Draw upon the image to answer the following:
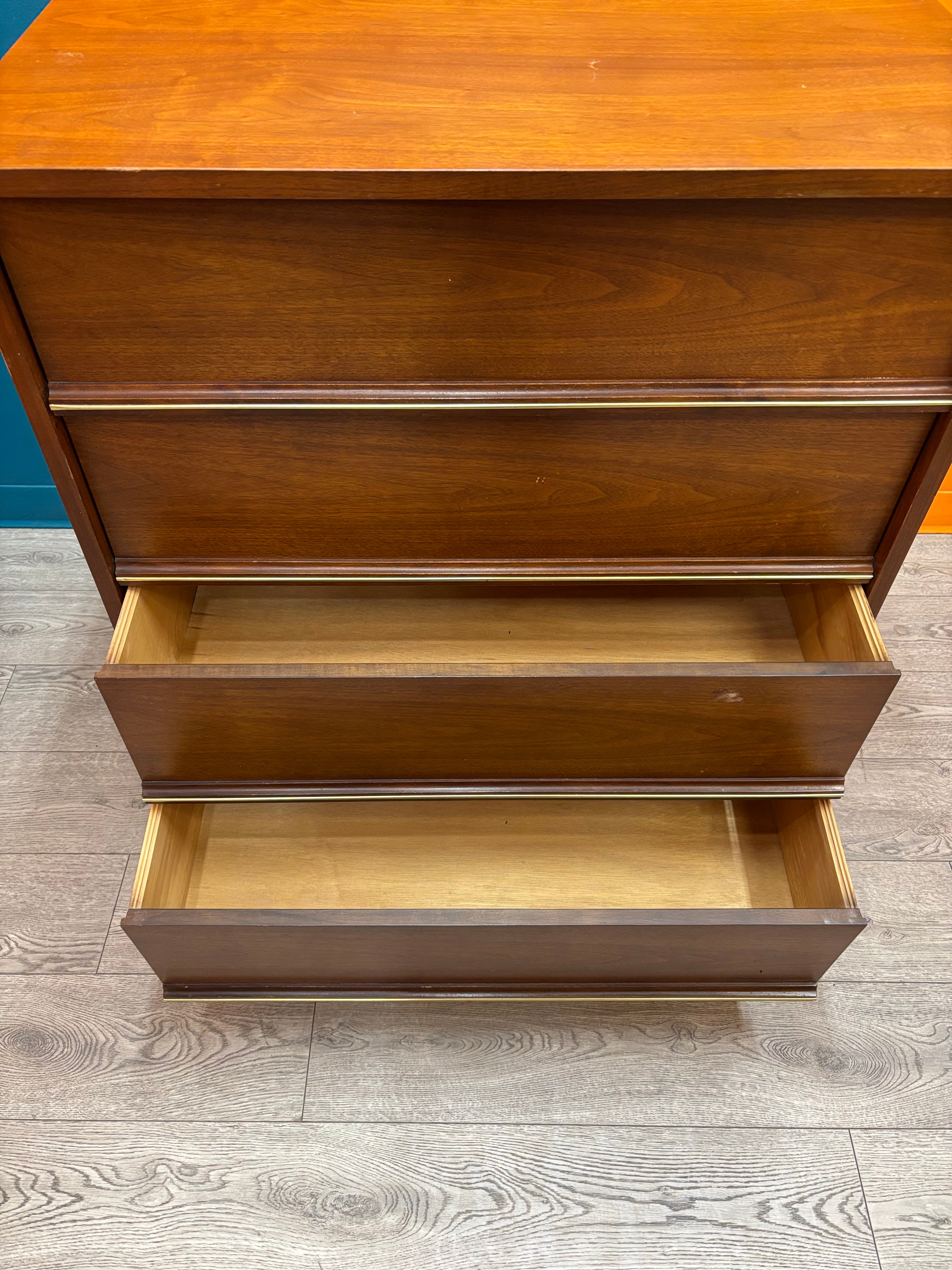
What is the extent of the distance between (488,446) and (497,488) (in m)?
0.05

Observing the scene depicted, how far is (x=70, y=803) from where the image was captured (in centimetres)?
136

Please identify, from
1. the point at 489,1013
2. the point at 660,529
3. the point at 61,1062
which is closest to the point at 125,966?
the point at 61,1062

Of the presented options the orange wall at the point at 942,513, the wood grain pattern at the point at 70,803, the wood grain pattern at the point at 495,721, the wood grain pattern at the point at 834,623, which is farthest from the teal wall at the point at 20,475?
the orange wall at the point at 942,513

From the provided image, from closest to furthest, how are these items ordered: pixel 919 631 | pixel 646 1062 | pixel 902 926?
pixel 646 1062
pixel 902 926
pixel 919 631

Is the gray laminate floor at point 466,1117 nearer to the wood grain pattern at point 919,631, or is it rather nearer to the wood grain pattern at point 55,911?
the wood grain pattern at point 55,911

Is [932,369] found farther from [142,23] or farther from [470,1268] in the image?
[470,1268]

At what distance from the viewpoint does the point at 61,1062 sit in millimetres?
1148

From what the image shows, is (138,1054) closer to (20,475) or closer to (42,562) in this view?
(42,562)

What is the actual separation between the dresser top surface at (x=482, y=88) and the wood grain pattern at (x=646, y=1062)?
0.91 metres

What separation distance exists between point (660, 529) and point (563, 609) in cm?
21

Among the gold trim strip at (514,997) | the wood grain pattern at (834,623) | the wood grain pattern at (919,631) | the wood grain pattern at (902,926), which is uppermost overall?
the wood grain pattern at (834,623)

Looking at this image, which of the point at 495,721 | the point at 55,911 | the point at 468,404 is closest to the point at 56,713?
the point at 55,911

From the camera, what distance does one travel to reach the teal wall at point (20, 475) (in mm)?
1532

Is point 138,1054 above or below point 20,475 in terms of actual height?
below
